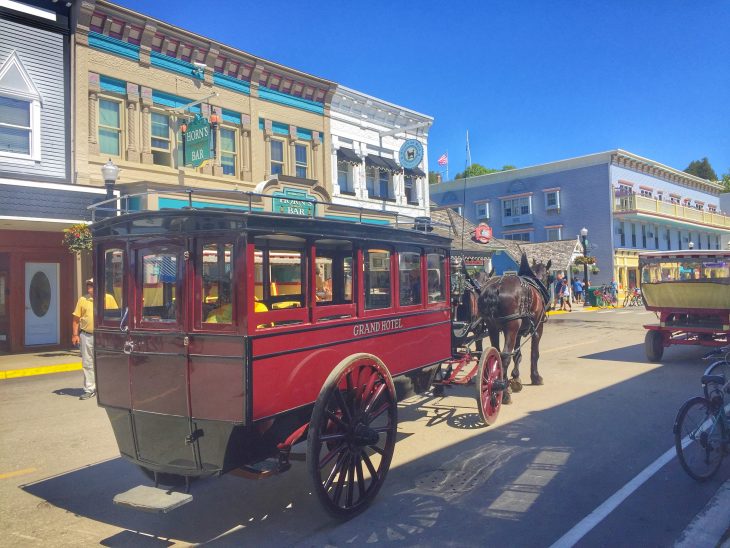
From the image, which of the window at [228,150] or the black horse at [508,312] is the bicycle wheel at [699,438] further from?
the window at [228,150]

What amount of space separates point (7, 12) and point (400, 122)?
48.6ft

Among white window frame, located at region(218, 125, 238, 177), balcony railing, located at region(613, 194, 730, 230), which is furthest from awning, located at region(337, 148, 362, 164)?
balcony railing, located at region(613, 194, 730, 230)

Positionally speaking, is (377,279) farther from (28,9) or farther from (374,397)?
(28,9)

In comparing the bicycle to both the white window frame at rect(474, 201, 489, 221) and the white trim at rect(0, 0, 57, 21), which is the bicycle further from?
the white window frame at rect(474, 201, 489, 221)

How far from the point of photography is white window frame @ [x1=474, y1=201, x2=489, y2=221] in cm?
4209

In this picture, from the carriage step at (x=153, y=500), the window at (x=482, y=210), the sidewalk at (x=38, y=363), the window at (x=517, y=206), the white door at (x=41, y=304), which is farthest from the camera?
the window at (x=482, y=210)

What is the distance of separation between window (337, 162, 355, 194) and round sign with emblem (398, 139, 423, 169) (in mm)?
2396

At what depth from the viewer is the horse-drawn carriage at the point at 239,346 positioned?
3949mm

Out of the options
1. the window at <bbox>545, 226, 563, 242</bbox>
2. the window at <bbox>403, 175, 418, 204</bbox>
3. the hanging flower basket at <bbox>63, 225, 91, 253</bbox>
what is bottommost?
the hanging flower basket at <bbox>63, 225, 91, 253</bbox>

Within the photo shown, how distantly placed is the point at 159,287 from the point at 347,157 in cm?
1770

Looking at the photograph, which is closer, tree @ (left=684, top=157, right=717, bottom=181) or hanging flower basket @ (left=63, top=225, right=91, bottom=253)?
hanging flower basket @ (left=63, top=225, right=91, bottom=253)

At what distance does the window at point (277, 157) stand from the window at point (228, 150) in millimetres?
1538

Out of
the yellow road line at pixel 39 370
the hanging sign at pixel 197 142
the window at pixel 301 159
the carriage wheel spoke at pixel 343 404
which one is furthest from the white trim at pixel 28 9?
the carriage wheel spoke at pixel 343 404

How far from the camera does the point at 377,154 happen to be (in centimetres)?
2344
